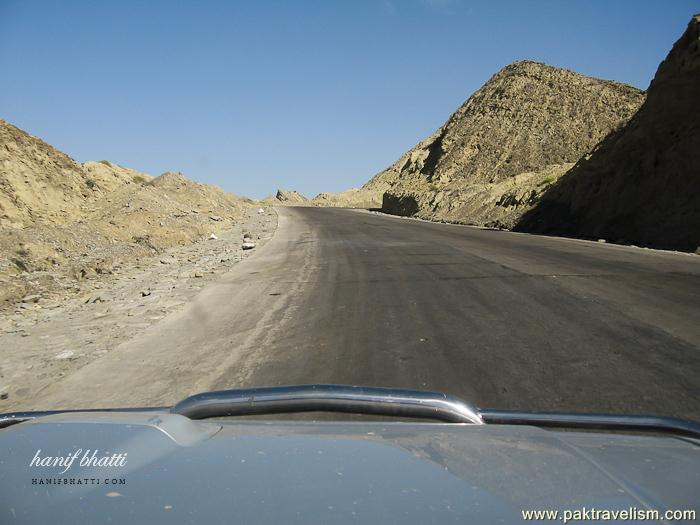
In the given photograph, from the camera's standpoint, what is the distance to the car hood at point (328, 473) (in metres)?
1.63

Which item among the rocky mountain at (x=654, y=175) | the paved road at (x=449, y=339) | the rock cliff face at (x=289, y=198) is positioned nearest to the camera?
the paved road at (x=449, y=339)

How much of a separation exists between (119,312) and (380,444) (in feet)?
25.2

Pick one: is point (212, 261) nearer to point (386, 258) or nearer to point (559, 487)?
point (386, 258)

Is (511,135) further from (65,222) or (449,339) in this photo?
(449,339)

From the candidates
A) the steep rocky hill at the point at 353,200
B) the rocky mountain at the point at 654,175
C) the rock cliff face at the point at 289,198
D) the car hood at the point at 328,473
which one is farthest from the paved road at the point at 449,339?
the rock cliff face at the point at 289,198

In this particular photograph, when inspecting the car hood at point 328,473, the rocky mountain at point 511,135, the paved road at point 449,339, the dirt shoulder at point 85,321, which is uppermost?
the rocky mountain at point 511,135

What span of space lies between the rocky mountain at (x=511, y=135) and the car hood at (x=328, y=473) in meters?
35.8

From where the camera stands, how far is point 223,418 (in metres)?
2.95

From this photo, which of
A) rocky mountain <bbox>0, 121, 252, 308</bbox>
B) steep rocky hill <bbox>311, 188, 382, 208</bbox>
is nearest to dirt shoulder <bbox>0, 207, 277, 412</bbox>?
rocky mountain <bbox>0, 121, 252, 308</bbox>

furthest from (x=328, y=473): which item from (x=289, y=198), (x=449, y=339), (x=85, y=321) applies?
(x=289, y=198)

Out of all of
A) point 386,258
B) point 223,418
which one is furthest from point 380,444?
point 386,258

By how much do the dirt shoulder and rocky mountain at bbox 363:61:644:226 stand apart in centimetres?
2721

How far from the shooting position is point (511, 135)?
55.7m

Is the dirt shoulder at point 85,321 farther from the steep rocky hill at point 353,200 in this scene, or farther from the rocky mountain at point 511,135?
the steep rocky hill at point 353,200
